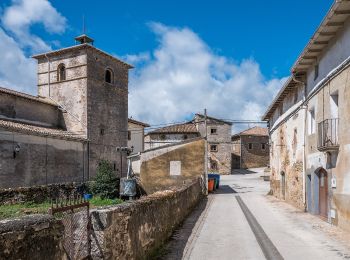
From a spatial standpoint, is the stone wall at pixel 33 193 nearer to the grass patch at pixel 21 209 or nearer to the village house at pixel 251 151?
the grass patch at pixel 21 209

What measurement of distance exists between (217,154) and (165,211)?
4347 centimetres

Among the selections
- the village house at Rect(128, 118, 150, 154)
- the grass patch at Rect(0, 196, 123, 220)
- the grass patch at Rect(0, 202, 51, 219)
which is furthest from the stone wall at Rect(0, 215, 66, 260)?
the village house at Rect(128, 118, 150, 154)

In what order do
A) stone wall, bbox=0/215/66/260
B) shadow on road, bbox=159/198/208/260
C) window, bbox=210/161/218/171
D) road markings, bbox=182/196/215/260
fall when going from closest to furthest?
stone wall, bbox=0/215/66/260, shadow on road, bbox=159/198/208/260, road markings, bbox=182/196/215/260, window, bbox=210/161/218/171

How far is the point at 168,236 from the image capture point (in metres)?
10.4

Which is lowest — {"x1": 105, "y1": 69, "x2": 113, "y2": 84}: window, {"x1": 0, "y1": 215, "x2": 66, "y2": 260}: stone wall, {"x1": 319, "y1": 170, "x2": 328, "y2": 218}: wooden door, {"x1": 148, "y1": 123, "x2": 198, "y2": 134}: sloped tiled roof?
{"x1": 319, "y1": 170, "x2": 328, "y2": 218}: wooden door

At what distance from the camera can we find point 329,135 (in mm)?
13078

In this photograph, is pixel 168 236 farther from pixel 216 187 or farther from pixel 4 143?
pixel 216 187

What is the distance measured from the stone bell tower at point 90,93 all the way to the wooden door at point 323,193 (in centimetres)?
2043

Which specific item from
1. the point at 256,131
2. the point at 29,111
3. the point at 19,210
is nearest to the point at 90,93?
the point at 29,111

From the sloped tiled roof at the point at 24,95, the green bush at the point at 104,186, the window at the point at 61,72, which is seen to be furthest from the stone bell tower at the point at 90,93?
the green bush at the point at 104,186

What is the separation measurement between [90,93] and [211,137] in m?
24.3

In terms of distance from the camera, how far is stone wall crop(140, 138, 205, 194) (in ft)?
90.0

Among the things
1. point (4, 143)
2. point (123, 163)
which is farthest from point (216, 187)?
point (4, 143)

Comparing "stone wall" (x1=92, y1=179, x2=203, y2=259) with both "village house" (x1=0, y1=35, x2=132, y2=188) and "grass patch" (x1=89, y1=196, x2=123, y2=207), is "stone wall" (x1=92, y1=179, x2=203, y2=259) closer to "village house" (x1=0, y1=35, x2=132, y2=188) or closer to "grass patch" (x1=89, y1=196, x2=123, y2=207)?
"grass patch" (x1=89, y1=196, x2=123, y2=207)
